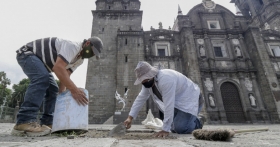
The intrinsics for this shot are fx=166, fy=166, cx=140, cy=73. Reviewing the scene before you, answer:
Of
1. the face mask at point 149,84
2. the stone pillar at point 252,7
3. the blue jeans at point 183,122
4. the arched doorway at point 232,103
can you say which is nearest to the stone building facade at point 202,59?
the arched doorway at point 232,103

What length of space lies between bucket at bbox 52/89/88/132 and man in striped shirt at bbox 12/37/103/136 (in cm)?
9

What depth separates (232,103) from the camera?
45.3 feet

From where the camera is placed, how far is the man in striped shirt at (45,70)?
231 centimetres

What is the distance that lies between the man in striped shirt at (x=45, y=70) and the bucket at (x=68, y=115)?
0.09 metres

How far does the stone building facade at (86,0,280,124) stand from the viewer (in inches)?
511

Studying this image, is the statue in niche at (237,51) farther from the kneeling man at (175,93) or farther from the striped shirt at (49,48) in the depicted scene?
the striped shirt at (49,48)

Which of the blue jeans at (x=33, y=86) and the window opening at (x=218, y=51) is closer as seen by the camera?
the blue jeans at (x=33, y=86)

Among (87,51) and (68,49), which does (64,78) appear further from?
(87,51)

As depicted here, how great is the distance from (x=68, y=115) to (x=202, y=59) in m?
14.6

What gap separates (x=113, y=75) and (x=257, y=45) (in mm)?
12886

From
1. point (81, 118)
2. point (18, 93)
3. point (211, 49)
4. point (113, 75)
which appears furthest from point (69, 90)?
point (18, 93)

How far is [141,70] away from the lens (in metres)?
2.73

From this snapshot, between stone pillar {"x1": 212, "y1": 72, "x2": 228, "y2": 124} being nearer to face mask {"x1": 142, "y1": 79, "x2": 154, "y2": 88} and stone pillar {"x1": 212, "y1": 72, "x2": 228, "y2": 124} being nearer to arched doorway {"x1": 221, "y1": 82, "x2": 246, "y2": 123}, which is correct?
arched doorway {"x1": 221, "y1": 82, "x2": 246, "y2": 123}

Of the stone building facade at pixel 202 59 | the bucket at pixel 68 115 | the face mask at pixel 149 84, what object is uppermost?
the stone building facade at pixel 202 59
